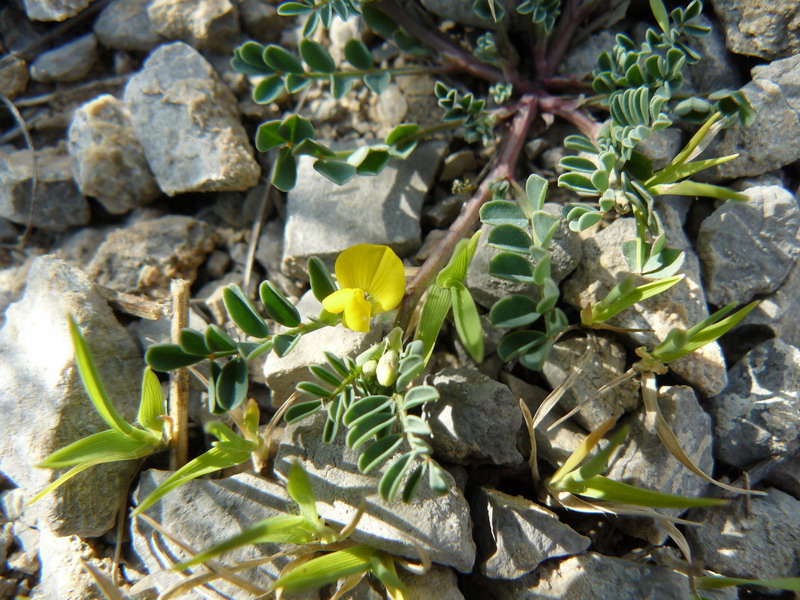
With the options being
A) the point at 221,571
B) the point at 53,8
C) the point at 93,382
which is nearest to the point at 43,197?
the point at 53,8

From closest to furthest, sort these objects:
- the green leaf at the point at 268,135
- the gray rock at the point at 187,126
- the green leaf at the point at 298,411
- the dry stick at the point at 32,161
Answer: the green leaf at the point at 298,411 → the green leaf at the point at 268,135 → the gray rock at the point at 187,126 → the dry stick at the point at 32,161

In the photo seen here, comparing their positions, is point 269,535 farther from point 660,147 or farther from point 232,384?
point 660,147

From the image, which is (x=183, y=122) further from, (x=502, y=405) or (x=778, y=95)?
(x=778, y=95)

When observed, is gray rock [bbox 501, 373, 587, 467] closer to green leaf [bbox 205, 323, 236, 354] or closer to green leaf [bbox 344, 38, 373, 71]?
green leaf [bbox 205, 323, 236, 354]

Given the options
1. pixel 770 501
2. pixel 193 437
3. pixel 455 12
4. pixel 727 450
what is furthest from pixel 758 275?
pixel 193 437

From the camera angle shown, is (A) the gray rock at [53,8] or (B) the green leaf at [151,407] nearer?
(B) the green leaf at [151,407]

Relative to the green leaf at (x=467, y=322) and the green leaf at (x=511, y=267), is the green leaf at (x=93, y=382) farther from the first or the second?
the green leaf at (x=511, y=267)

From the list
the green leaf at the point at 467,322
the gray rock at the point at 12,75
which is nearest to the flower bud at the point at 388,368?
the green leaf at the point at 467,322
